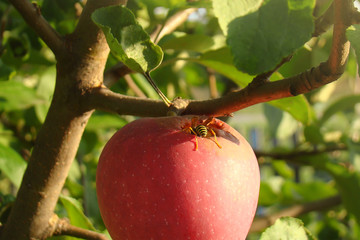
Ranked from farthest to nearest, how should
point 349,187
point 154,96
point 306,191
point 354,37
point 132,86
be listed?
point 306,191 → point 349,187 → point 154,96 → point 132,86 → point 354,37

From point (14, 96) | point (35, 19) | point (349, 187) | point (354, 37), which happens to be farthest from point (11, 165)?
point (349, 187)

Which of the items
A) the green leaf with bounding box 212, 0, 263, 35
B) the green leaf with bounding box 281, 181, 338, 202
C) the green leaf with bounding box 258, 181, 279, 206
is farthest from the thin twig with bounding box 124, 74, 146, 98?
the green leaf with bounding box 281, 181, 338, 202

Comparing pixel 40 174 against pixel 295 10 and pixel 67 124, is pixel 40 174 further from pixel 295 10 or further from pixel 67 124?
pixel 295 10

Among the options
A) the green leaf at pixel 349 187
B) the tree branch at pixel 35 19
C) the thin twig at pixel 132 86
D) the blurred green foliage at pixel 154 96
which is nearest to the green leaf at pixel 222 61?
the blurred green foliage at pixel 154 96

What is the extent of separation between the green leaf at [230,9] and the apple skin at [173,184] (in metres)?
0.13

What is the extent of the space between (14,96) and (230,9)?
1.88 ft

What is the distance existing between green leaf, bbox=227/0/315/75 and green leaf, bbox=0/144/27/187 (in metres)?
0.49

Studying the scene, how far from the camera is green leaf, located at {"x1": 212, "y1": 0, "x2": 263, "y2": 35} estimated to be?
382 mm

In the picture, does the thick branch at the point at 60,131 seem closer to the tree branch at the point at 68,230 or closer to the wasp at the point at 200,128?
the tree branch at the point at 68,230

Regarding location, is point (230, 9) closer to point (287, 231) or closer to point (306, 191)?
point (287, 231)

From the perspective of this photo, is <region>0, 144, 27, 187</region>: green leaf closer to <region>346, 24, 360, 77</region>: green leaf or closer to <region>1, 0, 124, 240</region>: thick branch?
<region>1, 0, 124, 240</region>: thick branch

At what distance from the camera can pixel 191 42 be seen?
0.79m

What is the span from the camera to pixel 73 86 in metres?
0.54

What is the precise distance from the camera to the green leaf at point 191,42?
772 mm
